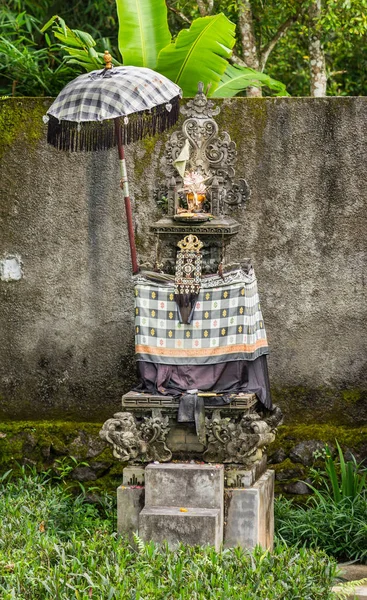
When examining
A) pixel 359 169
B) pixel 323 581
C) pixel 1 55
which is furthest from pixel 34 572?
pixel 1 55

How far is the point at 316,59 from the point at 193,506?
5.00 meters

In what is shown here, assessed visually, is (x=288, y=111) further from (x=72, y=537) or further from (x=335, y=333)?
(x=72, y=537)

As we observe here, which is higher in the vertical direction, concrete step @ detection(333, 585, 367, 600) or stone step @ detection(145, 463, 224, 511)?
stone step @ detection(145, 463, 224, 511)

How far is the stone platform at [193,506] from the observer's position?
6863 mm

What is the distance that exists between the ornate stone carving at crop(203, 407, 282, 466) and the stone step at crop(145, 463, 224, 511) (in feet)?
0.62

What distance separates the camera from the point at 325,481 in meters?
8.55

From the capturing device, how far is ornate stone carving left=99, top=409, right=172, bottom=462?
7254 mm

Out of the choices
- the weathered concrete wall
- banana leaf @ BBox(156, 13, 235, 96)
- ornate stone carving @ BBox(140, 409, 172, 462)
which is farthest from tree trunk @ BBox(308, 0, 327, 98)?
ornate stone carving @ BBox(140, 409, 172, 462)

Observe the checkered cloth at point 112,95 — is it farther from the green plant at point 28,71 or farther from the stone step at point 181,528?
the stone step at point 181,528

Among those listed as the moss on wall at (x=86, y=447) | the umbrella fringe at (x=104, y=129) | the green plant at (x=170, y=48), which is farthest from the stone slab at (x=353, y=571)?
the green plant at (x=170, y=48)

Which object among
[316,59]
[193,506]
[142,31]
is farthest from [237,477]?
[316,59]

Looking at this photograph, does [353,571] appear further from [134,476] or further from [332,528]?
[134,476]

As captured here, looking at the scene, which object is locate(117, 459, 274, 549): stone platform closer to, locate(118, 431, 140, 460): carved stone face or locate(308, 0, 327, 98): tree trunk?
locate(118, 431, 140, 460): carved stone face

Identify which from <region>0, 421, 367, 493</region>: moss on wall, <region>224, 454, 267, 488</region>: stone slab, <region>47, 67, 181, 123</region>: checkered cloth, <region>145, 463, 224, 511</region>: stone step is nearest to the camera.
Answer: <region>145, 463, 224, 511</region>: stone step
